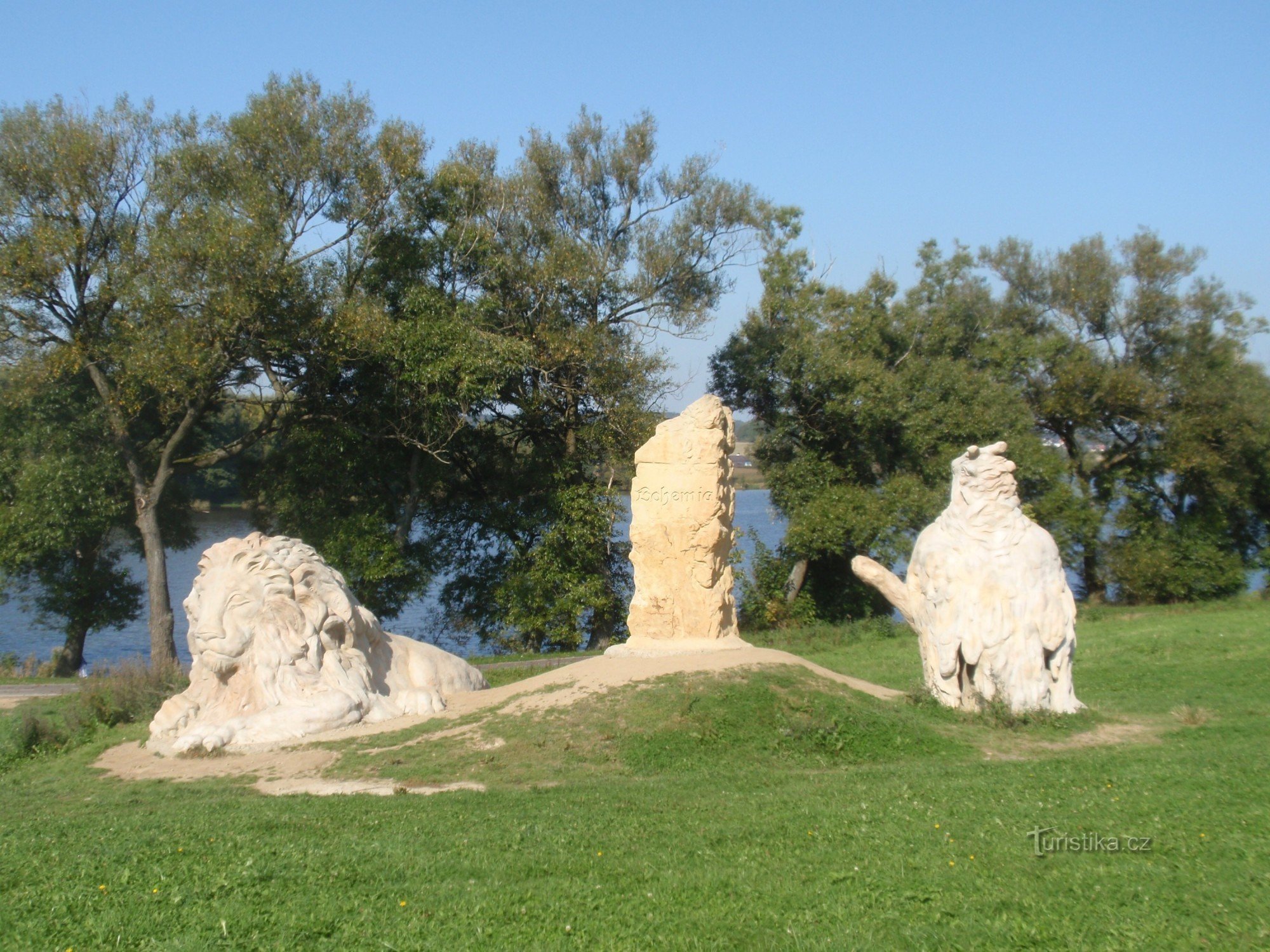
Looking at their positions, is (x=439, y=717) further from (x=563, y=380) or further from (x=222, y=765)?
(x=563, y=380)

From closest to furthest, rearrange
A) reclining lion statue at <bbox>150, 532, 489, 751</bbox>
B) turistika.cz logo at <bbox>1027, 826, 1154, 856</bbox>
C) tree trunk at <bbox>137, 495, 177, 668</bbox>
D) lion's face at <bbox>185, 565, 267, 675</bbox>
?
turistika.cz logo at <bbox>1027, 826, 1154, 856</bbox> < reclining lion statue at <bbox>150, 532, 489, 751</bbox> < lion's face at <bbox>185, 565, 267, 675</bbox> < tree trunk at <bbox>137, 495, 177, 668</bbox>

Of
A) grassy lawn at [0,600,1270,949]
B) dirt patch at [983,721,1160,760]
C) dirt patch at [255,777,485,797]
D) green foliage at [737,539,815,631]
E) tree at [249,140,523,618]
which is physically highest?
tree at [249,140,523,618]

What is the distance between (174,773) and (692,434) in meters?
7.80

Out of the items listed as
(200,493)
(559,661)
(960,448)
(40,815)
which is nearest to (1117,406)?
(960,448)

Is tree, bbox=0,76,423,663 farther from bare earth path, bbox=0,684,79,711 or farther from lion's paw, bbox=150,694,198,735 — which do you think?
lion's paw, bbox=150,694,198,735

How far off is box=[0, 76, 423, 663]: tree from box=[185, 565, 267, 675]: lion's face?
7.36 meters

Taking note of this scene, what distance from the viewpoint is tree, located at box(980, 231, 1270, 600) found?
26.5m

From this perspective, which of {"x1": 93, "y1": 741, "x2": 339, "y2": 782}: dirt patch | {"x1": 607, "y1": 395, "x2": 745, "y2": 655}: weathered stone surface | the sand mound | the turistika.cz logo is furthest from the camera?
{"x1": 607, "y1": 395, "x2": 745, "y2": 655}: weathered stone surface

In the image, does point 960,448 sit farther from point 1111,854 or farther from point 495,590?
point 1111,854

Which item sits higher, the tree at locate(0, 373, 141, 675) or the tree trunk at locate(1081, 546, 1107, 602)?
the tree at locate(0, 373, 141, 675)

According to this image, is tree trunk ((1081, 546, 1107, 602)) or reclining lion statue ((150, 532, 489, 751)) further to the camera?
tree trunk ((1081, 546, 1107, 602))

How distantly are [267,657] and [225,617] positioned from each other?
25.1 inches

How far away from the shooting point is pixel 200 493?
3650 centimetres

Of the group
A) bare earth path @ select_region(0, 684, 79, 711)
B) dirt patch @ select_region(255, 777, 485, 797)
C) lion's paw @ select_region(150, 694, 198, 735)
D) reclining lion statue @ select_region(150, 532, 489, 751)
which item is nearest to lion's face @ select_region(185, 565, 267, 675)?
reclining lion statue @ select_region(150, 532, 489, 751)
